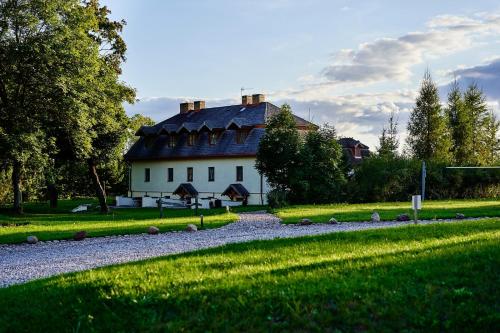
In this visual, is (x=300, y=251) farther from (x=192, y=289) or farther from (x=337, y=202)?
(x=337, y=202)

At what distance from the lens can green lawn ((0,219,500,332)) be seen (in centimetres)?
738

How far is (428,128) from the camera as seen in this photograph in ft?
167

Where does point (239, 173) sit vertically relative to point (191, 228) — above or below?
above

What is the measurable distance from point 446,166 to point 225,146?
699 inches

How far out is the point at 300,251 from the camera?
11656mm

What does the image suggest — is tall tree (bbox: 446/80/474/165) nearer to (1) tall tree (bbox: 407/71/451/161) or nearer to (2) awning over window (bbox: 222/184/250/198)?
(1) tall tree (bbox: 407/71/451/161)

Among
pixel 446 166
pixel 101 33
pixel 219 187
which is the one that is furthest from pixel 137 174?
pixel 446 166

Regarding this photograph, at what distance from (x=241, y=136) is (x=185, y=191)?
740 cm

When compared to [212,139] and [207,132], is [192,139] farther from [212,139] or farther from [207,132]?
[212,139]

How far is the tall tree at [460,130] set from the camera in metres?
54.1

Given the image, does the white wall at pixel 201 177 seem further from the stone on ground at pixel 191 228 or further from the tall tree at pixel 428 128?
the stone on ground at pixel 191 228

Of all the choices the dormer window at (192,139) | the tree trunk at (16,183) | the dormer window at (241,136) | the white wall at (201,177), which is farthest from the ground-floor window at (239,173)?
the tree trunk at (16,183)

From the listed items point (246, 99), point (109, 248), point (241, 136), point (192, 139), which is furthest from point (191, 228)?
point (246, 99)

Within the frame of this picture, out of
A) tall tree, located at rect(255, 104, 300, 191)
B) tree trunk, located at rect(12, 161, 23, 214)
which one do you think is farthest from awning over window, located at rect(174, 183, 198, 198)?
tree trunk, located at rect(12, 161, 23, 214)
